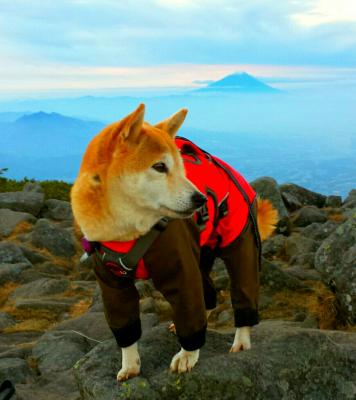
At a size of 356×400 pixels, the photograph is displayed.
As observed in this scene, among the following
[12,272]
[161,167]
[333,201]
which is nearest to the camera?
[161,167]

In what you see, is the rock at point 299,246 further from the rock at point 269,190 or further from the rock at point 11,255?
the rock at point 11,255

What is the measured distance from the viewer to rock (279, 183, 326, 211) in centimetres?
2543

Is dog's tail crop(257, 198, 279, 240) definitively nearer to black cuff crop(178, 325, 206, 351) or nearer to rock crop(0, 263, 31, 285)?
black cuff crop(178, 325, 206, 351)

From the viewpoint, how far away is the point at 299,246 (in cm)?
1638

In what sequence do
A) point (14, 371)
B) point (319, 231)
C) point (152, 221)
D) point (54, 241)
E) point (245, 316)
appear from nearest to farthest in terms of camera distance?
point (152, 221), point (245, 316), point (14, 371), point (319, 231), point (54, 241)

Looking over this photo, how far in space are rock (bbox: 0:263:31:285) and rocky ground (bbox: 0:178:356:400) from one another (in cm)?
3

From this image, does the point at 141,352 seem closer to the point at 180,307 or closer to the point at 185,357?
the point at 185,357

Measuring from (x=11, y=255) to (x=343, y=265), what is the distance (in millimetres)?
11536

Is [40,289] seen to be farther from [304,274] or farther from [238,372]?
[238,372]

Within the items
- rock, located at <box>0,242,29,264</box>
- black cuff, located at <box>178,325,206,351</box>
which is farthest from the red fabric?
rock, located at <box>0,242,29,264</box>

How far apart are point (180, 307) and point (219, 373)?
37.7 inches

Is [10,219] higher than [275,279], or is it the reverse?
[275,279]

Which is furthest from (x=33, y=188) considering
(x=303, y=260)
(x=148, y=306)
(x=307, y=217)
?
(x=148, y=306)

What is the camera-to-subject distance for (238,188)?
614 centimetres
